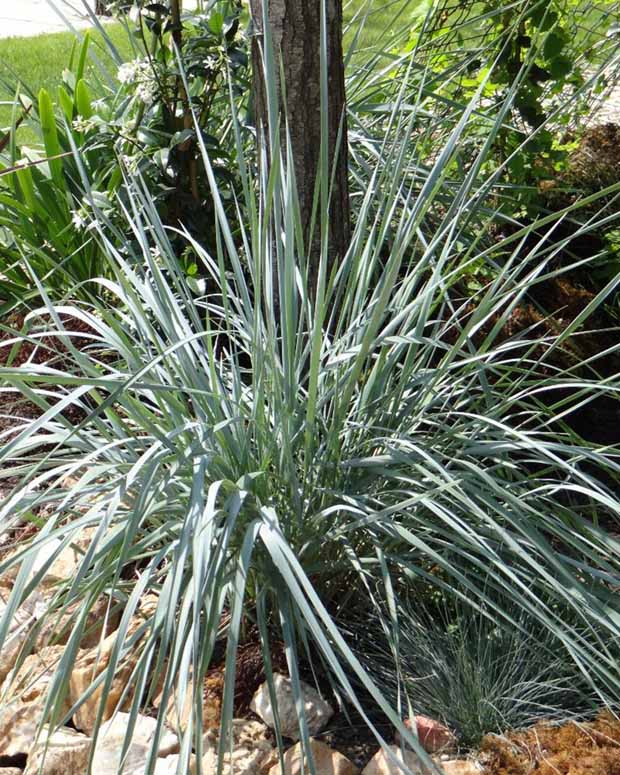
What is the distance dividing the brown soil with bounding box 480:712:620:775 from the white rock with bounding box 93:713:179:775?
597mm

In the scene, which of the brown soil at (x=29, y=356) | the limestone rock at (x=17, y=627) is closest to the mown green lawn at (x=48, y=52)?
the brown soil at (x=29, y=356)

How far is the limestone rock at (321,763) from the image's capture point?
70.3 inches

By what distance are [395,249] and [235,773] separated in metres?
1.02

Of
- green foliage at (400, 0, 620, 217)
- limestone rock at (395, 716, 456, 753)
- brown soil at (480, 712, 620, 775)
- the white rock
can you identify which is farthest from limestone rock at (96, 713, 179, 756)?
green foliage at (400, 0, 620, 217)

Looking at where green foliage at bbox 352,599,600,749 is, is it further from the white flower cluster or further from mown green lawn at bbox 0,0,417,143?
mown green lawn at bbox 0,0,417,143

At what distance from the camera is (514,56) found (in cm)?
332

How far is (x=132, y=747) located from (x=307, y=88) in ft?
5.21

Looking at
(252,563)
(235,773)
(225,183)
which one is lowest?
(235,773)

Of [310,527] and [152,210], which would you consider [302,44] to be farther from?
[310,527]

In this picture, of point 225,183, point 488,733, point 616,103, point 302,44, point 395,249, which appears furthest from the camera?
point 616,103

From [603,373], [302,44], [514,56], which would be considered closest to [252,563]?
[302,44]

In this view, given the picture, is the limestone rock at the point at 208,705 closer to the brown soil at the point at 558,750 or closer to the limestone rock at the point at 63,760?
the limestone rock at the point at 63,760

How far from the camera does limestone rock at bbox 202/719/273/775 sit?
71.2 inches

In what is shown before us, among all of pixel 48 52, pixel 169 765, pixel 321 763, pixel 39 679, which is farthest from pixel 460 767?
pixel 48 52
